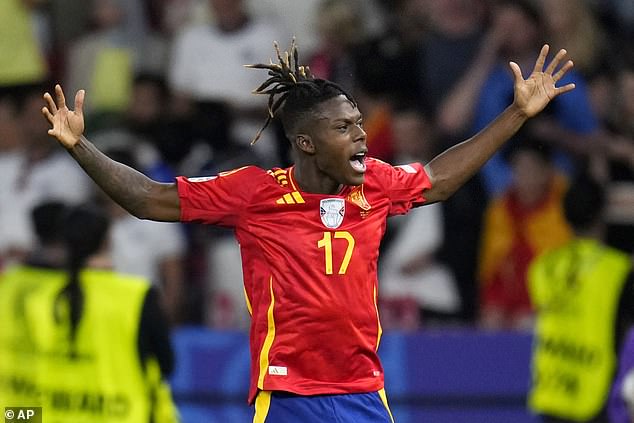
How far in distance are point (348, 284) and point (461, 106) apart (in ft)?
16.1

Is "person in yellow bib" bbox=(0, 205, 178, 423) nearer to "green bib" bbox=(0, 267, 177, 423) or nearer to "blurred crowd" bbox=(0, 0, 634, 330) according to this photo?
"green bib" bbox=(0, 267, 177, 423)

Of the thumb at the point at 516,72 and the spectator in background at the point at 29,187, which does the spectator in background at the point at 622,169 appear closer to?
the spectator in background at the point at 29,187

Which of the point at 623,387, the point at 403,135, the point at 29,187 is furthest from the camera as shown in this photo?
the point at 29,187

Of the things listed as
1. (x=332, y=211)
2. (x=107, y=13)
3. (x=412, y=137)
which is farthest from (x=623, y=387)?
(x=107, y=13)

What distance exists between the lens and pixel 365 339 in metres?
5.76

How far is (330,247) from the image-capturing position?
5738mm

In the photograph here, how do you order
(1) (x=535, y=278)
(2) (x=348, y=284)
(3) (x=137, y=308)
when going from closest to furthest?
(2) (x=348, y=284) < (3) (x=137, y=308) < (1) (x=535, y=278)

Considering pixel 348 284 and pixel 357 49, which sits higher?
pixel 357 49

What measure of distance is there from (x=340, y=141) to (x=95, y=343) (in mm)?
2013

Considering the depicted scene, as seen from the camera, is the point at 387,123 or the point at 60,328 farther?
the point at 387,123

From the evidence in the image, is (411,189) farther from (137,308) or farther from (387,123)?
(387,123)

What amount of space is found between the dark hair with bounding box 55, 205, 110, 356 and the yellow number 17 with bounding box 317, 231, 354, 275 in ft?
6.03

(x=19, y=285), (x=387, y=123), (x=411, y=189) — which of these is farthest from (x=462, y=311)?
(x=411, y=189)
